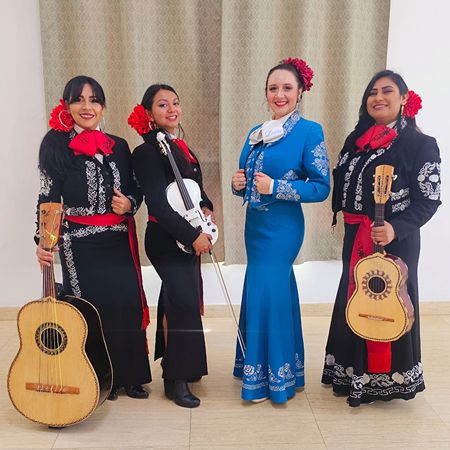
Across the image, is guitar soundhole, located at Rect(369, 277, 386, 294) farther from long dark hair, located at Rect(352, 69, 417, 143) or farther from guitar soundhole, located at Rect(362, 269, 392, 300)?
long dark hair, located at Rect(352, 69, 417, 143)

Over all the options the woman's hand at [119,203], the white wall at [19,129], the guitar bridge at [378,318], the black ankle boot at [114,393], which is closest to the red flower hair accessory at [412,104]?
the guitar bridge at [378,318]

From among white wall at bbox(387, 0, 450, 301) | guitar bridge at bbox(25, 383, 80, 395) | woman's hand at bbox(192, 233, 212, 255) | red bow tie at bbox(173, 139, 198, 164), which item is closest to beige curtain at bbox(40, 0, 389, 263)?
white wall at bbox(387, 0, 450, 301)

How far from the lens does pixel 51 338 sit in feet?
5.66

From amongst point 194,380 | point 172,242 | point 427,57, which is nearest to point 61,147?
point 172,242

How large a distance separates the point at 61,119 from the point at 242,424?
135 centimetres

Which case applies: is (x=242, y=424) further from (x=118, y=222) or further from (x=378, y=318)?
(x=118, y=222)

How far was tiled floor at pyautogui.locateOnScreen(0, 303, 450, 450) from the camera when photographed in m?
1.76

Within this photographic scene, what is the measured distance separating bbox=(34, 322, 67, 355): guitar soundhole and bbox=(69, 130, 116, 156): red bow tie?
0.64 metres

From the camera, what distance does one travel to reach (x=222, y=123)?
2744mm

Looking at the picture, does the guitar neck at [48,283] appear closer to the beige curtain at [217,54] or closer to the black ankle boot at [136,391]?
the black ankle boot at [136,391]

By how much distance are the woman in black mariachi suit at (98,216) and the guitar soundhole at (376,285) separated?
2.97 ft

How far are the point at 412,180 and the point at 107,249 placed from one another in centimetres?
120

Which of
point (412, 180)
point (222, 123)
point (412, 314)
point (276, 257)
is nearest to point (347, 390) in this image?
point (412, 314)

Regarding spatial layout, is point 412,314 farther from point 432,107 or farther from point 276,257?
point 432,107
